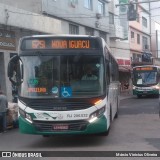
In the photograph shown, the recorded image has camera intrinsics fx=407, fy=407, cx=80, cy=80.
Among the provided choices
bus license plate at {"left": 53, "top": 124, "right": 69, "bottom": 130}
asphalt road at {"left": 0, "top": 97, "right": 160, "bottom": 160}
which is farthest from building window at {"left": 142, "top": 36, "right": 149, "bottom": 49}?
bus license plate at {"left": 53, "top": 124, "right": 69, "bottom": 130}

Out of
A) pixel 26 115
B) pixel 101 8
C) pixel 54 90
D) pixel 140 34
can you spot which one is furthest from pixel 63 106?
pixel 140 34

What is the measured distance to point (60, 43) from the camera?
11.1 meters

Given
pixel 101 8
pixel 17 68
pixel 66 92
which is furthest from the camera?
pixel 101 8

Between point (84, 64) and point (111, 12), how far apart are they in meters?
31.7

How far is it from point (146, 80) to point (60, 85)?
25.1m

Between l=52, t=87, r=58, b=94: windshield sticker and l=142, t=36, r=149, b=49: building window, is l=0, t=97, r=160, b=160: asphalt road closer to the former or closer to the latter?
l=52, t=87, r=58, b=94: windshield sticker

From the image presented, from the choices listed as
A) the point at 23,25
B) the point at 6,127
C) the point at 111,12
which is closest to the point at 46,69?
the point at 6,127

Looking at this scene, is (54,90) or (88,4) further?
(88,4)

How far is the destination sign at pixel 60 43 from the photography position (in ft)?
36.4

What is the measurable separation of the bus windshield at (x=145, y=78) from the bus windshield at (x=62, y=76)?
79.8 feet

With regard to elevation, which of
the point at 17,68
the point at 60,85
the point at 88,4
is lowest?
the point at 60,85

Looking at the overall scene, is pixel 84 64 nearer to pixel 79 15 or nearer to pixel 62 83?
pixel 62 83

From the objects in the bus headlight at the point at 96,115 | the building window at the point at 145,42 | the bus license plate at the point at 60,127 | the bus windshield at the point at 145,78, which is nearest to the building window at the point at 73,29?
the bus windshield at the point at 145,78

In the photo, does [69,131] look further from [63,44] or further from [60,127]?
[63,44]
